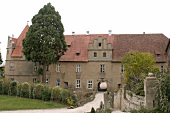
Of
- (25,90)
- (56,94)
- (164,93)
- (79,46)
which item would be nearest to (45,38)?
(25,90)

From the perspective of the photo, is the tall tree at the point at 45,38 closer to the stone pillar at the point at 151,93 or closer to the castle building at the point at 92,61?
the castle building at the point at 92,61

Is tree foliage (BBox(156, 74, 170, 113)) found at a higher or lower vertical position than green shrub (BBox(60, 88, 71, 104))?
higher

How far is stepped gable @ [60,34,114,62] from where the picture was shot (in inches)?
1668

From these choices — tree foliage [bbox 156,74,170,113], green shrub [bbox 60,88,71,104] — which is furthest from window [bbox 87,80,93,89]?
tree foliage [bbox 156,74,170,113]

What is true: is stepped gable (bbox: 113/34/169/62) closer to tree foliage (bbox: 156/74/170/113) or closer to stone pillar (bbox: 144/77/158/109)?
stone pillar (bbox: 144/77/158/109)

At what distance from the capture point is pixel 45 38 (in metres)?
36.0

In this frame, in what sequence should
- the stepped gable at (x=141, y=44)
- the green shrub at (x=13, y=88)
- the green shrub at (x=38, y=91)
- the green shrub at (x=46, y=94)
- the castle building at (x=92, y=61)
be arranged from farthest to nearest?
the castle building at (x=92, y=61) → the stepped gable at (x=141, y=44) → the green shrub at (x=13, y=88) → the green shrub at (x=38, y=91) → the green shrub at (x=46, y=94)

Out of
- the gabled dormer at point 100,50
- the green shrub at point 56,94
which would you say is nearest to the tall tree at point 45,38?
the gabled dormer at point 100,50

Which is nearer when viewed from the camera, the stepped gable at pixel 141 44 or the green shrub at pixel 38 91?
the green shrub at pixel 38 91

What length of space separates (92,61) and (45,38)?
967 cm

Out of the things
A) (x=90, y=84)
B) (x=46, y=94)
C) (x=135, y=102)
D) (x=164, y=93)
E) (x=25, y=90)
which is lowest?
(x=46, y=94)

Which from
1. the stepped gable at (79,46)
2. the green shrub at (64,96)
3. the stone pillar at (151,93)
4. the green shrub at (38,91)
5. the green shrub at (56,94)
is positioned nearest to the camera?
the stone pillar at (151,93)

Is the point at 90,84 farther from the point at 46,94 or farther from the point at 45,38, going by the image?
the point at 46,94

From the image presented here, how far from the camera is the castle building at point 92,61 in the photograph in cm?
4106
